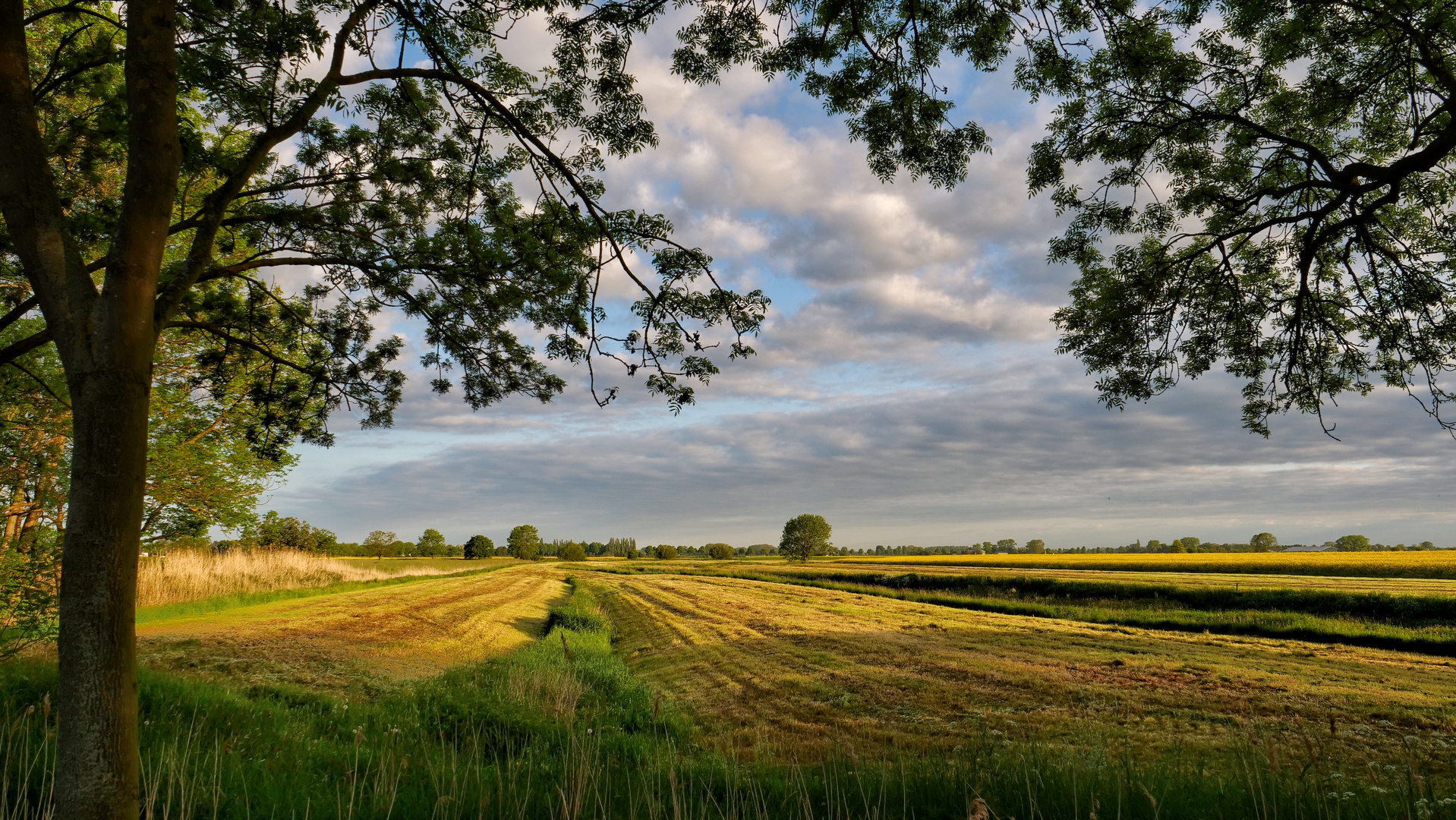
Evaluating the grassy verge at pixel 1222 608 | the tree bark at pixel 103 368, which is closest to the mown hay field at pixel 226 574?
the tree bark at pixel 103 368

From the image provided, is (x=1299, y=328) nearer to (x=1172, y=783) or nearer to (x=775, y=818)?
(x=1172, y=783)

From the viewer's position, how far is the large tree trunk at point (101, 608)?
3525 mm

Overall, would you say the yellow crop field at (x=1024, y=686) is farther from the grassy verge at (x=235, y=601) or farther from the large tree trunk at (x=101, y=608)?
the grassy verge at (x=235, y=601)

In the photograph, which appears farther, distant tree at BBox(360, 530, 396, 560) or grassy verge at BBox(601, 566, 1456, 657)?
distant tree at BBox(360, 530, 396, 560)

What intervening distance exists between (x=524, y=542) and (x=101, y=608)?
146598 mm

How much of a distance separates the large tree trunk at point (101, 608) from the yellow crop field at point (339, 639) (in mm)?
7289

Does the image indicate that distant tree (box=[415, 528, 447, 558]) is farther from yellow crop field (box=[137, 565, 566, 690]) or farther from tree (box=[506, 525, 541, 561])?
yellow crop field (box=[137, 565, 566, 690])

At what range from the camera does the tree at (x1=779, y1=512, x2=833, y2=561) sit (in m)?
121

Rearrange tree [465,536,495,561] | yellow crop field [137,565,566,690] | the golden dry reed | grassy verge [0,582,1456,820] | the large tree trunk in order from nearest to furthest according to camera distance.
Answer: the large tree trunk < grassy verge [0,582,1456,820] < yellow crop field [137,565,566,690] < the golden dry reed < tree [465,536,495,561]

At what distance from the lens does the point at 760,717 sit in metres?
11.8

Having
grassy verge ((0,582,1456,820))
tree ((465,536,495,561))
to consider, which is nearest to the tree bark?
grassy verge ((0,582,1456,820))

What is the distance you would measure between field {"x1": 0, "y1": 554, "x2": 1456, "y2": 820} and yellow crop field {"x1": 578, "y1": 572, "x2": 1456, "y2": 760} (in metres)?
0.09

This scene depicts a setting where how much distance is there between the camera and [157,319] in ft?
15.9

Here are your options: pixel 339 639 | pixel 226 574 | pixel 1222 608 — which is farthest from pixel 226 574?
pixel 1222 608
